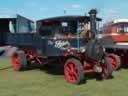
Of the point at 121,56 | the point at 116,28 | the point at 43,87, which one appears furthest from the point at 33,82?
the point at 116,28

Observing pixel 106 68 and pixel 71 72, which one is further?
pixel 106 68

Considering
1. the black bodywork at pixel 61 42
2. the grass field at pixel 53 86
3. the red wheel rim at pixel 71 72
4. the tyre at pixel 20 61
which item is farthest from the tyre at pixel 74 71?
the tyre at pixel 20 61

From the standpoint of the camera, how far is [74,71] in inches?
403

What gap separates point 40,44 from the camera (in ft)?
38.4

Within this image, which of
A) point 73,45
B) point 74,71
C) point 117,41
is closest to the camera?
point 74,71

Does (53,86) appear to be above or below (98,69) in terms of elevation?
below

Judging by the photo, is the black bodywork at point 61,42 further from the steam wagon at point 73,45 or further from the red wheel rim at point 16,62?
the red wheel rim at point 16,62

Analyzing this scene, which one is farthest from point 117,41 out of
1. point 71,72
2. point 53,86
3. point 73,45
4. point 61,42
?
point 53,86

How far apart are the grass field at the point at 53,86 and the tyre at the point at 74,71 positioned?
7.4 inches

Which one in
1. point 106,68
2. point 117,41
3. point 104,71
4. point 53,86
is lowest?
point 53,86

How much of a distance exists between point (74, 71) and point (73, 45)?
1057 millimetres

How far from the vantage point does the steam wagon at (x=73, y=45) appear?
33.7 feet

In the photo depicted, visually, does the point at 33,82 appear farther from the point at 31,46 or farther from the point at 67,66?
the point at 31,46

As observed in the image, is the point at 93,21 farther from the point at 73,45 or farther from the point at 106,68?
the point at 106,68
